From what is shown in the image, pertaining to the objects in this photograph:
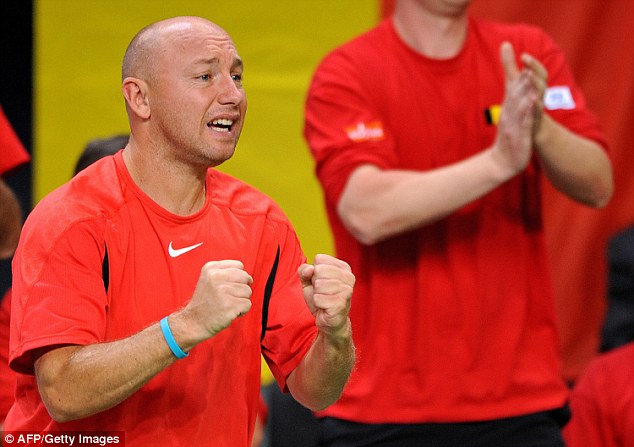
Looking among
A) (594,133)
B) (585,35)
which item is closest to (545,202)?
(585,35)

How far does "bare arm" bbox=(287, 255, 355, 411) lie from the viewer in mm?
1804

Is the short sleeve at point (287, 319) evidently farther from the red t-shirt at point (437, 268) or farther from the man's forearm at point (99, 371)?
the red t-shirt at point (437, 268)

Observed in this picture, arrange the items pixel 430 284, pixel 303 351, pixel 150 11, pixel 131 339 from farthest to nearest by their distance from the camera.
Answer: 1. pixel 150 11
2. pixel 430 284
3. pixel 303 351
4. pixel 131 339

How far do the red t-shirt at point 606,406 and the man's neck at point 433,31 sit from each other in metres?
1.03

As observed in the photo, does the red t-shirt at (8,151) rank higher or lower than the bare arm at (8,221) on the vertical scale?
higher

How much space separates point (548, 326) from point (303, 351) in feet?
3.05

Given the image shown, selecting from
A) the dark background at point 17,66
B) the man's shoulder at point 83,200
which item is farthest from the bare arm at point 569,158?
the dark background at point 17,66

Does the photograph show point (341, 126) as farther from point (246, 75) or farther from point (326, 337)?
point (246, 75)

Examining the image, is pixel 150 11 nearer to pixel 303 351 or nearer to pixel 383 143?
pixel 383 143

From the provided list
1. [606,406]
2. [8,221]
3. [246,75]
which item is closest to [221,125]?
[8,221]

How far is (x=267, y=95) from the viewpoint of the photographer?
13.0 feet

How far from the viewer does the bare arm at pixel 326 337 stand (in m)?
1.80

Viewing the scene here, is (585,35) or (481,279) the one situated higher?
(585,35)

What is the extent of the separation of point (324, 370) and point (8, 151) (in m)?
1.26
